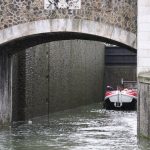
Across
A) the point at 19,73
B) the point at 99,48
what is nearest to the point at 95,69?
the point at 99,48

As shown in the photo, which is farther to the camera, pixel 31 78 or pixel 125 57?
pixel 125 57

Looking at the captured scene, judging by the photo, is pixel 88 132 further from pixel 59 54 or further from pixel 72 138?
pixel 59 54

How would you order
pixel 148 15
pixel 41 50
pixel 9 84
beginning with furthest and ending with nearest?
pixel 41 50
pixel 9 84
pixel 148 15

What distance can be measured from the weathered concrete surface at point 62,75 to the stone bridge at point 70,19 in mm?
5657

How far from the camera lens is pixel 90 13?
18.4m

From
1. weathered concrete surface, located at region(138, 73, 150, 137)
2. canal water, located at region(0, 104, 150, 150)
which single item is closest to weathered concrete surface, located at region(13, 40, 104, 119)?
canal water, located at region(0, 104, 150, 150)

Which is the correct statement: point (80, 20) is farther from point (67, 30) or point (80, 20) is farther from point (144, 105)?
point (144, 105)

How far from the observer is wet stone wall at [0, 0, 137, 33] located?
18.3 meters

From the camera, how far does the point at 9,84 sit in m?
22.5

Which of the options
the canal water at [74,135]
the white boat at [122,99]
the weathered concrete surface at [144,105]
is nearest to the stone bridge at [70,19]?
the weathered concrete surface at [144,105]

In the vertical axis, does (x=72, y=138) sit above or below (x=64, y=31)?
below

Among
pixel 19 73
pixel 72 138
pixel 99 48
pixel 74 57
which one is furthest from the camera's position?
pixel 99 48

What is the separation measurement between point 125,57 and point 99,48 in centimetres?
315

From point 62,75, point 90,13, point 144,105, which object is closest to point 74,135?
point 144,105
